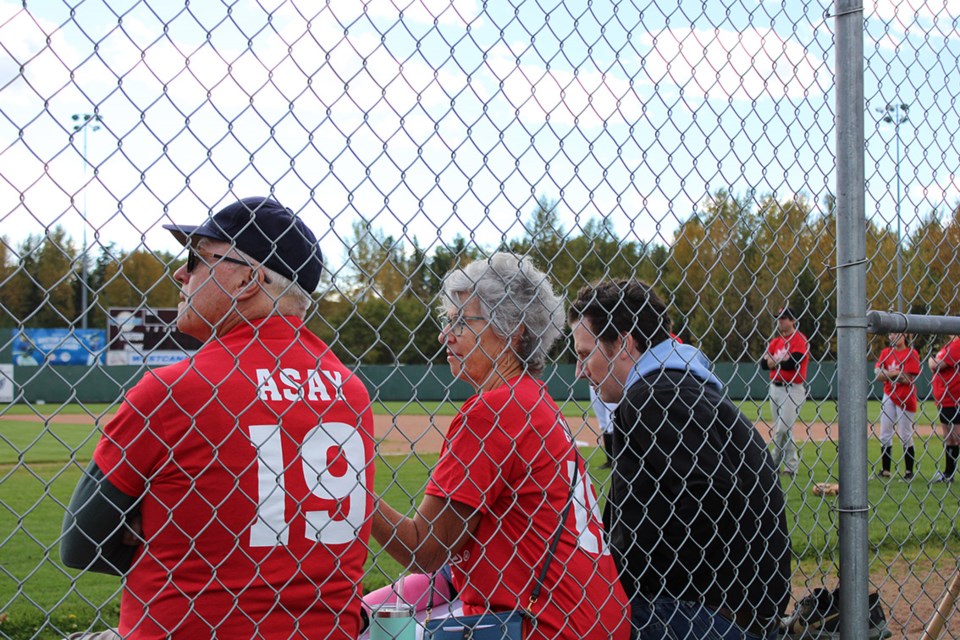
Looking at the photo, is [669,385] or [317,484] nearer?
[317,484]

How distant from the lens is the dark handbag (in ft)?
7.93

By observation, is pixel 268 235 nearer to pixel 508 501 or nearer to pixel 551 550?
pixel 508 501

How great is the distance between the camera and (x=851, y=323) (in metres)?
2.83

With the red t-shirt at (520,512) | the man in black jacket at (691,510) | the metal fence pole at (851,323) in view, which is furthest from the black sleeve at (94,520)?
the metal fence pole at (851,323)

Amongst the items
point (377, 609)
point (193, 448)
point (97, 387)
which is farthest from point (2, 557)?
point (97, 387)

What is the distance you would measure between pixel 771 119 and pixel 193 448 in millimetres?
2034

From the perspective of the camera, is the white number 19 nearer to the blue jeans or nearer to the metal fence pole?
the blue jeans

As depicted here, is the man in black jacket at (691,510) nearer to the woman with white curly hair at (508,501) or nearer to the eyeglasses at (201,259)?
the woman with white curly hair at (508,501)

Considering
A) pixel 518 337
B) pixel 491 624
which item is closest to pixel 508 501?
pixel 491 624

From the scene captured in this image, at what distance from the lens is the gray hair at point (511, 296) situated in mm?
2670

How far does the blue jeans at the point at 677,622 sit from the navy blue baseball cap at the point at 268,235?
56.8 inches

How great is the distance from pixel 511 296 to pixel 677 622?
1.11 m

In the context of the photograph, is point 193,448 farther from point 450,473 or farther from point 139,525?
point 450,473

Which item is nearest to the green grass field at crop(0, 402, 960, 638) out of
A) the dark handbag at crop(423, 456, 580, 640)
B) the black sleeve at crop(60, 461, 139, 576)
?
the black sleeve at crop(60, 461, 139, 576)
